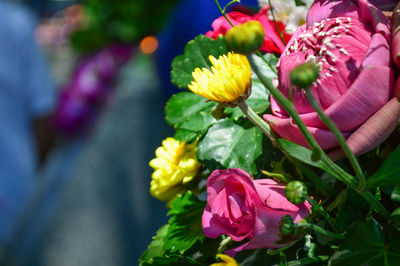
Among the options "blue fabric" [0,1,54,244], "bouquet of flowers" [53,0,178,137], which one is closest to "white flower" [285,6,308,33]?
"blue fabric" [0,1,54,244]

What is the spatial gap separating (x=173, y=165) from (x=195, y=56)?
8 cm

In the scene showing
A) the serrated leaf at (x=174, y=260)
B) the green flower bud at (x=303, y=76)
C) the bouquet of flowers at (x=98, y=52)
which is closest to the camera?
the green flower bud at (x=303, y=76)

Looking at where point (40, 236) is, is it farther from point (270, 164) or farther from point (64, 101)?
point (270, 164)

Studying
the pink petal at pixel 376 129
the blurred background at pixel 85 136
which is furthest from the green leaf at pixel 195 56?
the blurred background at pixel 85 136

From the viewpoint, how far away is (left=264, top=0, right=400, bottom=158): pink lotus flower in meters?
0.21

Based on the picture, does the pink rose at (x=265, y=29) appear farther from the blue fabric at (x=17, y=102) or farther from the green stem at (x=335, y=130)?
the blue fabric at (x=17, y=102)

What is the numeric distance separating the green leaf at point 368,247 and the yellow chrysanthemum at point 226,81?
91mm

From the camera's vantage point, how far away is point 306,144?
228 mm

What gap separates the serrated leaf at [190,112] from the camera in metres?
0.31

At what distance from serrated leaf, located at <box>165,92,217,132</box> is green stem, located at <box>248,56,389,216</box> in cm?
11

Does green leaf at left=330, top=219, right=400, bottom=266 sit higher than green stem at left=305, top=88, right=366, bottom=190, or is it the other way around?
green stem at left=305, top=88, right=366, bottom=190

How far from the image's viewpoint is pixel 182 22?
0.98 m

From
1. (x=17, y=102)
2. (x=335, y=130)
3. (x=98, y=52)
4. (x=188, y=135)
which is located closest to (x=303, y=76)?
(x=335, y=130)

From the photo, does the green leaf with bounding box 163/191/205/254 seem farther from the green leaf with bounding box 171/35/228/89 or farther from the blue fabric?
the blue fabric
